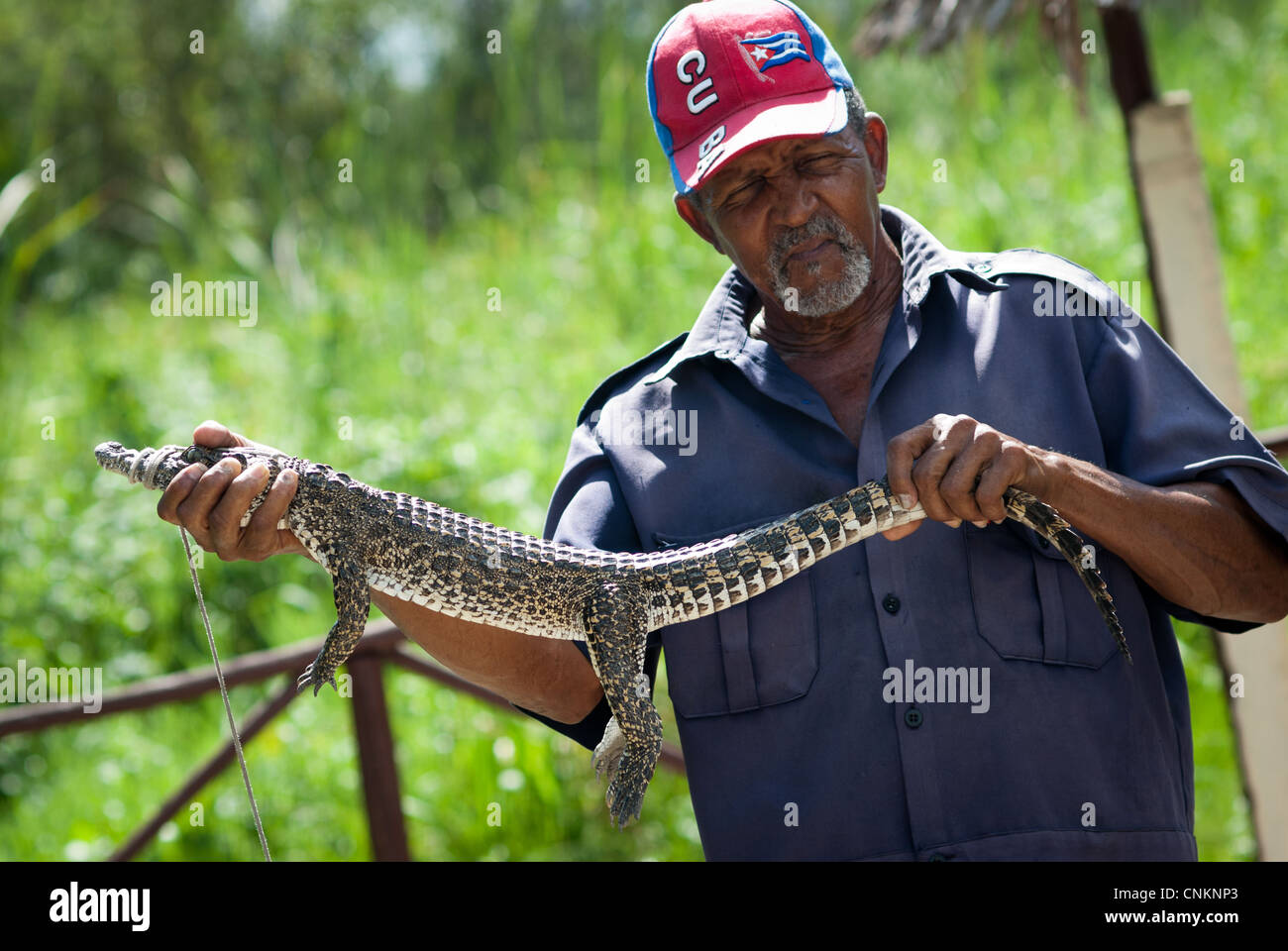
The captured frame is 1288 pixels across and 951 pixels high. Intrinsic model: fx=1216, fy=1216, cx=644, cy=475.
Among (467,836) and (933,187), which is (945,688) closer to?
(467,836)

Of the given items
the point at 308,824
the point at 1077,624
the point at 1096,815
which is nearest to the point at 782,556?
the point at 1077,624

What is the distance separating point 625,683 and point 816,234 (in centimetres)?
114

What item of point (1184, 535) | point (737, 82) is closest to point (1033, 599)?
point (1184, 535)

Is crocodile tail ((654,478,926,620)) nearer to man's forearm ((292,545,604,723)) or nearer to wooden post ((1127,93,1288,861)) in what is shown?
man's forearm ((292,545,604,723))

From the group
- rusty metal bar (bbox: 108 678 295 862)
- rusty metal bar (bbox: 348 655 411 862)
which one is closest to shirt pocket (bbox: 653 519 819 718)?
rusty metal bar (bbox: 108 678 295 862)

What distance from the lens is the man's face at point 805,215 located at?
288 cm

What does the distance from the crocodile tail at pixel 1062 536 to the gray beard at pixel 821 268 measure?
676mm

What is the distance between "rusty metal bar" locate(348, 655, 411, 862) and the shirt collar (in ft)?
8.06

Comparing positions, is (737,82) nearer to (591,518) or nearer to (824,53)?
Answer: (824,53)

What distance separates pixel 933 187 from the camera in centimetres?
1002

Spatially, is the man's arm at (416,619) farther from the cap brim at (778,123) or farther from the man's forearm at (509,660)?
the cap brim at (778,123)

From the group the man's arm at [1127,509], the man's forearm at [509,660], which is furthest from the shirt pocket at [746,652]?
the man's arm at [1127,509]

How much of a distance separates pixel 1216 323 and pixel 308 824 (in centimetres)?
534

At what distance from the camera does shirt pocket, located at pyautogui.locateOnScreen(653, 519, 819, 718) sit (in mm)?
2805
